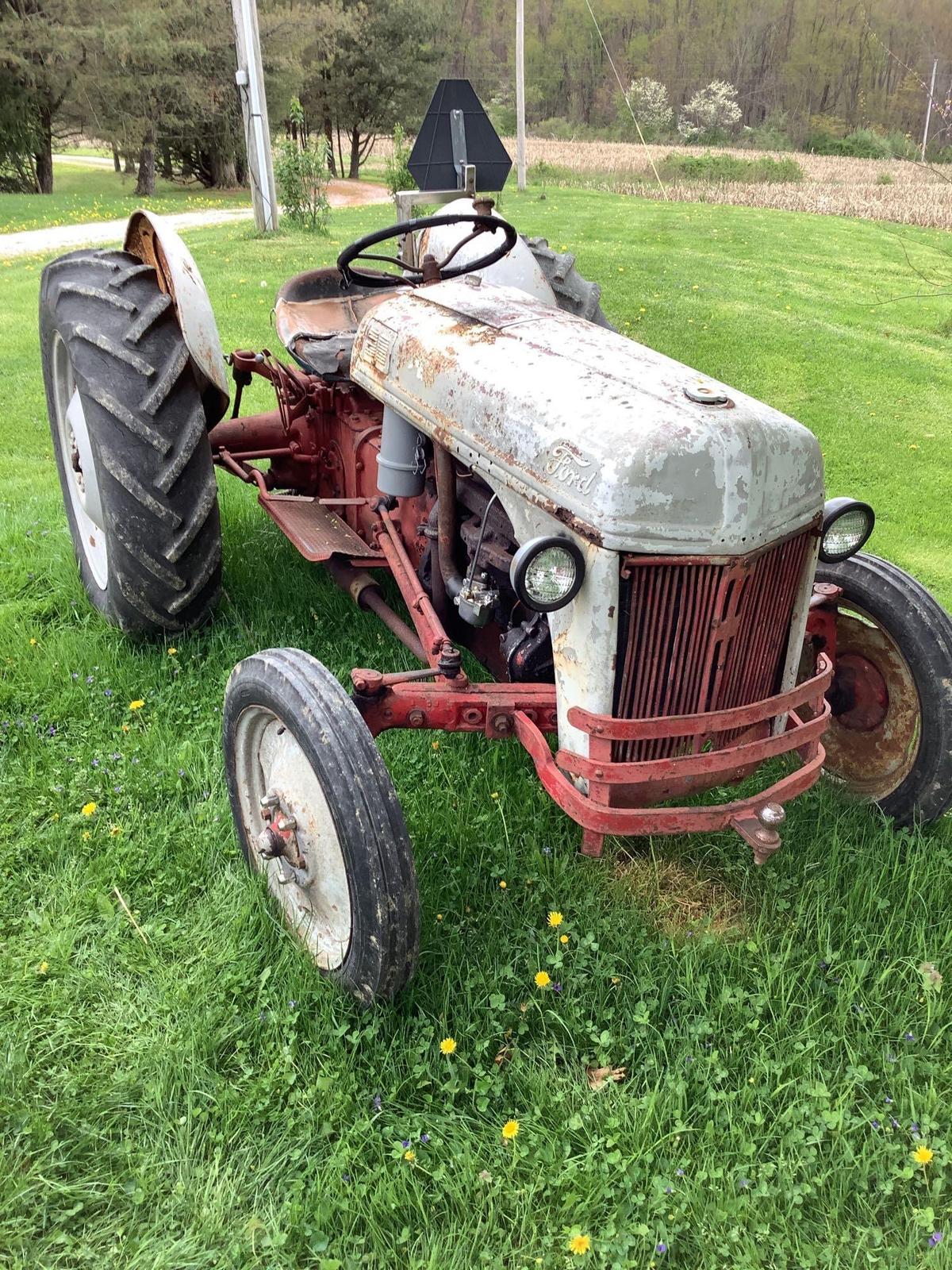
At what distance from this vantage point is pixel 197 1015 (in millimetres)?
2117

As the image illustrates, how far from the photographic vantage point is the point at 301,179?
12.4 metres

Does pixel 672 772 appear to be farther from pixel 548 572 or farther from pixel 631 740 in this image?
pixel 548 572

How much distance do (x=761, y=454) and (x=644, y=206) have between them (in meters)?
17.0

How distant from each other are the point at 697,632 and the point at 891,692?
95 centimetres

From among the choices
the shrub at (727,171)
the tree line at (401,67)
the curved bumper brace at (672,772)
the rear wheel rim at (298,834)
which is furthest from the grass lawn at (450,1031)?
the shrub at (727,171)

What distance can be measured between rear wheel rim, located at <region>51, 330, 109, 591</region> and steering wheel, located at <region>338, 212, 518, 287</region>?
3.41 ft

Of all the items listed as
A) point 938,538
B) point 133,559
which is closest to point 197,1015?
point 133,559

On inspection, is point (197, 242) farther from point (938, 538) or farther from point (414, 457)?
point (414, 457)

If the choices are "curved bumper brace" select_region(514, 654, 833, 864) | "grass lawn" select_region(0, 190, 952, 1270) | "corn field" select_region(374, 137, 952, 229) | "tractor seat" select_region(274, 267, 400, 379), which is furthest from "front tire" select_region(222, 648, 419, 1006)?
"corn field" select_region(374, 137, 952, 229)

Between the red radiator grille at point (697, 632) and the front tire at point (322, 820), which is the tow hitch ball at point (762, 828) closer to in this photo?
the red radiator grille at point (697, 632)

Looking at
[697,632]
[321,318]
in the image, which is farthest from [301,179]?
[697,632]

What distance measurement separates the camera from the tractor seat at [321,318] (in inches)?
137

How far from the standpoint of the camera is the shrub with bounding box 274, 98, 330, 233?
12273mm

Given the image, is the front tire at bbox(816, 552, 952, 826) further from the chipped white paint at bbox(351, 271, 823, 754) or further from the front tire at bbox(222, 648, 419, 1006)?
the front tire at bbox(222, 648, 419, 1006)
